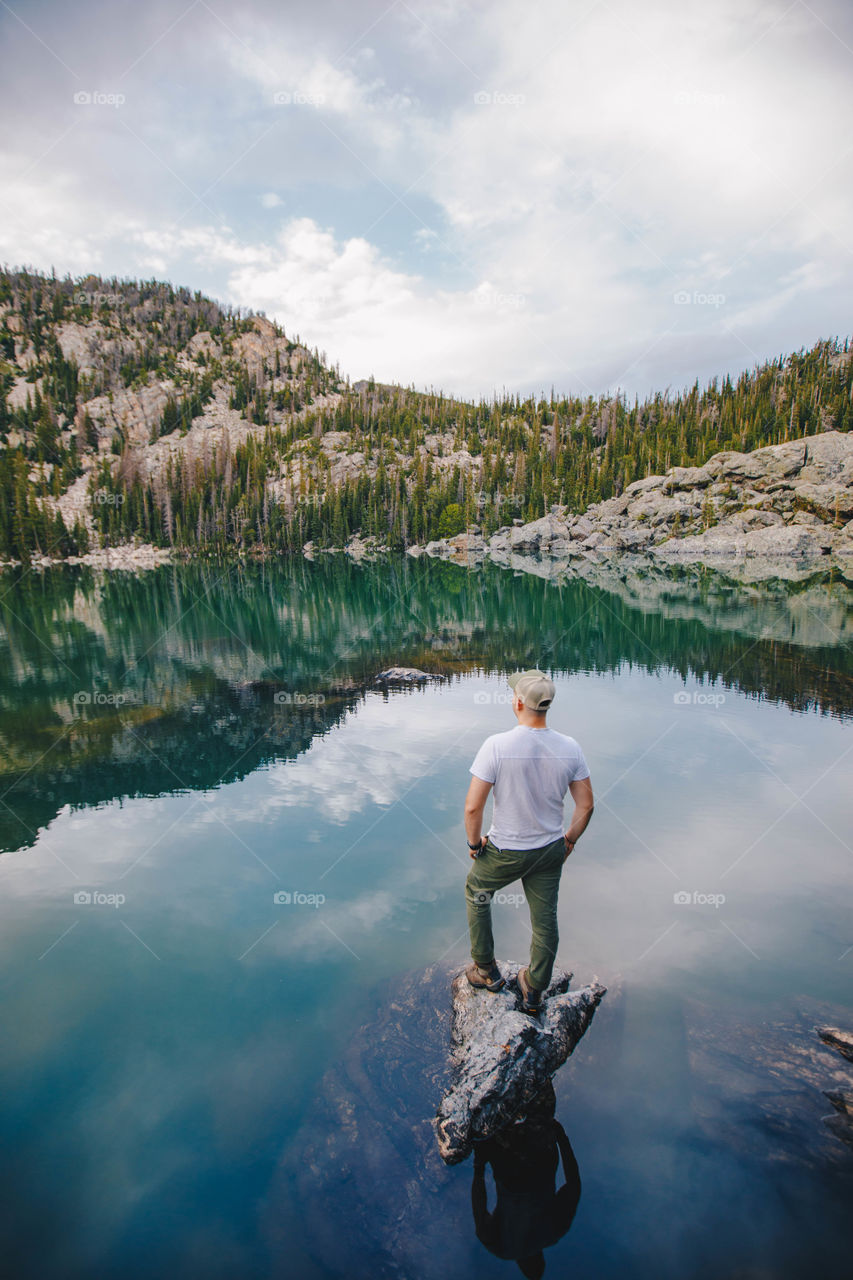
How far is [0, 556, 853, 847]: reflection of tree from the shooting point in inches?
609

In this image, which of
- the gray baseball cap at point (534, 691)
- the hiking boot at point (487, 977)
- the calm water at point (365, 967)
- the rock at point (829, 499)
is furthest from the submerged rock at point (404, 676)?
the rock at point (829, 499)

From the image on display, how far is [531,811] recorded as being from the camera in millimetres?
5250

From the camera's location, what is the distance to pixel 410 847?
34.3 feet

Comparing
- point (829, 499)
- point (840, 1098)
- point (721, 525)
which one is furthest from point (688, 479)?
point (840, 1098)

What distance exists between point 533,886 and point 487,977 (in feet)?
4.34

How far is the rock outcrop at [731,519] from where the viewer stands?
7329 centimetres

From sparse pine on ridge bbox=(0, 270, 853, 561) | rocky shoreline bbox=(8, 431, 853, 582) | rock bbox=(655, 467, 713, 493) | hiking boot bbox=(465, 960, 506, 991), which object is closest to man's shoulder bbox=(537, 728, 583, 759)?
hiking boot bbox=(465, 960, 506, 991)

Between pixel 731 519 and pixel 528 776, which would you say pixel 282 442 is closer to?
pixel 731 519

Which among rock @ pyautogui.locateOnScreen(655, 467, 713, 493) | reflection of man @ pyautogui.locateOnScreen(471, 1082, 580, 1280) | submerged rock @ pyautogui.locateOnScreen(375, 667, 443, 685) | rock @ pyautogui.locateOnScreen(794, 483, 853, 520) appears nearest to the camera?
reflection of man @ pyautogui.locateOnScreen(471, 1082, 580, 1280)

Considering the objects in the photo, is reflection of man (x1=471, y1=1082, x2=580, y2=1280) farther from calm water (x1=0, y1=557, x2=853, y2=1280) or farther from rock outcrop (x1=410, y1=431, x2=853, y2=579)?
rock outcrop (x1=410, y1=431, x2=853, y2=579)

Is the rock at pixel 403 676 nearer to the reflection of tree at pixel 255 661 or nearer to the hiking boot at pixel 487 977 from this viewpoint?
the reflection of tree at pixel 255 661

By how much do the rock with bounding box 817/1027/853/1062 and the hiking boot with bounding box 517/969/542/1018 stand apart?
109 inches

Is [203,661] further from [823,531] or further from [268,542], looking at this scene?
[268,542]

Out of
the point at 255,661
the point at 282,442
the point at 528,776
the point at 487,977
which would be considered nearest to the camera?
the point at 528,776
